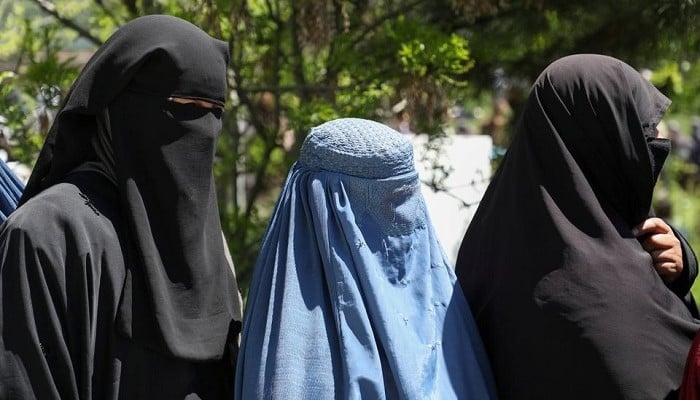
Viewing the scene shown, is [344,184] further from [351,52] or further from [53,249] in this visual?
[351,52]

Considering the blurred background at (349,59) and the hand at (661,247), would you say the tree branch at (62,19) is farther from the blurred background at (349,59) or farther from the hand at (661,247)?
the hand at (661,247)

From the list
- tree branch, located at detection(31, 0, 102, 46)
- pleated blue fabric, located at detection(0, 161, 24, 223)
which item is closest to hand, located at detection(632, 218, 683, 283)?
pleated blue fabric, located at detection(0, 161, 24, 223)

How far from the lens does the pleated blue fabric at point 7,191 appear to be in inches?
99.7

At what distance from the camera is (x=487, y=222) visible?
2.41 meters

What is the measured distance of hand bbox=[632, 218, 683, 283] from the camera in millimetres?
2309

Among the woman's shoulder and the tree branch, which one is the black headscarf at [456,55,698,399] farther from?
the tree branch

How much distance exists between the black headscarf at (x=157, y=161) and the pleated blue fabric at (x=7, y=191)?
1.41 ft

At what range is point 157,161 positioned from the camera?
7.12 feet

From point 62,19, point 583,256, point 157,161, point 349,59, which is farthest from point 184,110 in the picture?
point 62,19

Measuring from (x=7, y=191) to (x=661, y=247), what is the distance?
158cm

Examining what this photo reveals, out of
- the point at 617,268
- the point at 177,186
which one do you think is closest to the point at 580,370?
the point at 617,268

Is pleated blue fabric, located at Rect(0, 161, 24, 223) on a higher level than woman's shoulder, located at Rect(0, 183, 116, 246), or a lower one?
lower

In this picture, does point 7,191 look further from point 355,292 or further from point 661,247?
point 661,247

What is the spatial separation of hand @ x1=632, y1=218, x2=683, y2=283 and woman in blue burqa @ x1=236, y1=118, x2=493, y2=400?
45 centimetres
